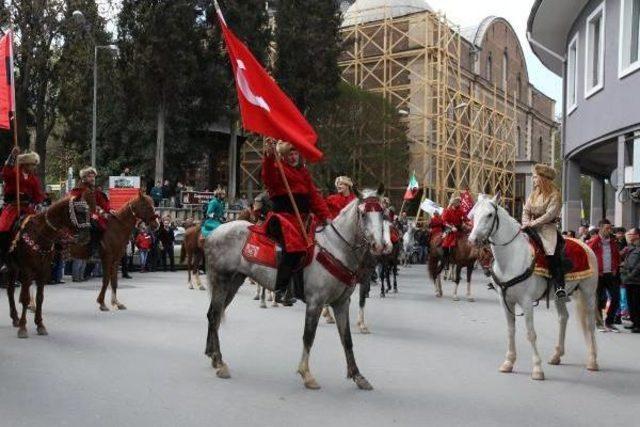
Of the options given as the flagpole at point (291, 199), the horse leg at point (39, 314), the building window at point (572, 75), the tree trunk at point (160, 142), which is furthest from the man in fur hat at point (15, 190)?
the tree trunk at point (160, 142)

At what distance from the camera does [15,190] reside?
10188 mm

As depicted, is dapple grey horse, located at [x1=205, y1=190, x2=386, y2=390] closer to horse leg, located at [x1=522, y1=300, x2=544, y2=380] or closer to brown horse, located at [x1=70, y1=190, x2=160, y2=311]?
horse leg, located at [x1=522, y1=300, x2=544, y2=380]

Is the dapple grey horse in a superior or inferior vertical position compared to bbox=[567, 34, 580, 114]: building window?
inferior

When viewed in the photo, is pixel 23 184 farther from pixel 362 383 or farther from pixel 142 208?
pixel 362 383

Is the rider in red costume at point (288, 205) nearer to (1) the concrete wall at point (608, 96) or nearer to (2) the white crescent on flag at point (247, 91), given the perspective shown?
(2) the white crescent on flag at point (247, 91)

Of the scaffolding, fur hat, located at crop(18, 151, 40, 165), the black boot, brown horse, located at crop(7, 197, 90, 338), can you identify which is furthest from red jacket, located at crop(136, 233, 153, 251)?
the scaffolding

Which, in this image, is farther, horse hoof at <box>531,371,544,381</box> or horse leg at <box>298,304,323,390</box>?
horse hoof at <box>531,371,544,381</box>

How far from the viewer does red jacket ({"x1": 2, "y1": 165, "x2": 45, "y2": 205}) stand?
33.1 ft

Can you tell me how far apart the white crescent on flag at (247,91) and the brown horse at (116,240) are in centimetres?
612

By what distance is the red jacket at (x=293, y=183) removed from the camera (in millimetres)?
7230

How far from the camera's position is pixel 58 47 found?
27.3 m

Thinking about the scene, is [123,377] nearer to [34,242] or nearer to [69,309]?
[34,242]

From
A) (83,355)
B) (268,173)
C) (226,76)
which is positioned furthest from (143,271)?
(268,173)

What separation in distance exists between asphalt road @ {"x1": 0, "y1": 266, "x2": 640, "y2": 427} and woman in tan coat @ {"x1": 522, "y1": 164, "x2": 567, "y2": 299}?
1188mm
